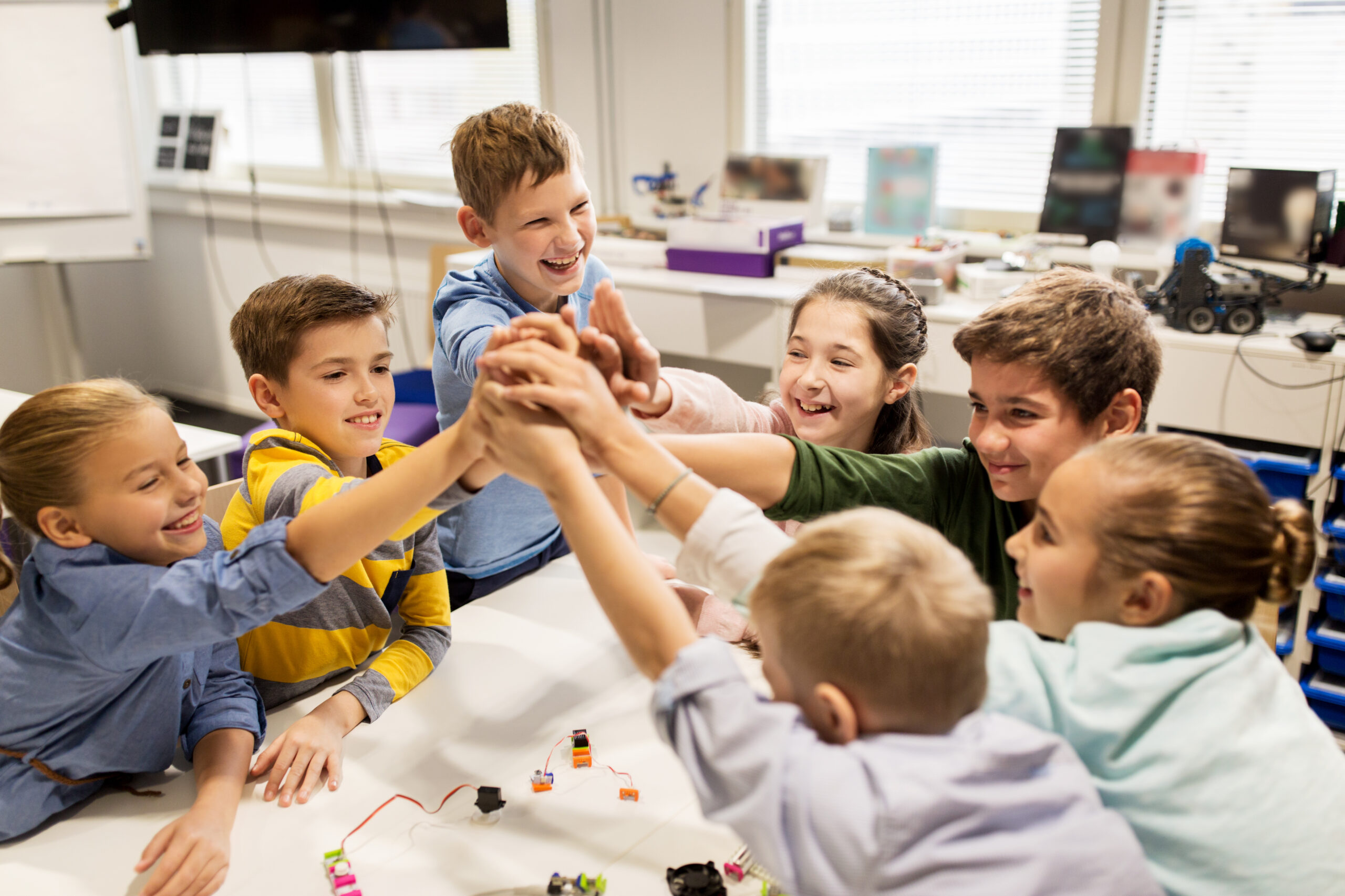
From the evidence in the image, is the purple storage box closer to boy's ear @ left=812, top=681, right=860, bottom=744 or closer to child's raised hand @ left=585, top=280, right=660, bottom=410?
child's raised hand @ left=585, top=280, right=660, bottom=410

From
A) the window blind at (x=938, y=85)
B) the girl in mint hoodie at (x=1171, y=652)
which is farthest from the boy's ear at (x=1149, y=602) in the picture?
the window blind at (x=938, y=85)

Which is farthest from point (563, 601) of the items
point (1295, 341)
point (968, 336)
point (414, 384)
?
point (414, 384)

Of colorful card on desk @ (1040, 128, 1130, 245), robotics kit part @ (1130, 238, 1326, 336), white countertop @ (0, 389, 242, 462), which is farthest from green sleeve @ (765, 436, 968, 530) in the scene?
colorful card on desk @ (1040, 128, 1130, 245)

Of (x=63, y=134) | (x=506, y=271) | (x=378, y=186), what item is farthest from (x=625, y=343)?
(x=63, y=134)

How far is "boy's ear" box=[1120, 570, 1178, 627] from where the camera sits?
88 centimetres

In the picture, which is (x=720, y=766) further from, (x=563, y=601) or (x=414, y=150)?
(x=414, y=150)

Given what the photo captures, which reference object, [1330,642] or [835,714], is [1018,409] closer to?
[835,714]

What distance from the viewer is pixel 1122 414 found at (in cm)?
127

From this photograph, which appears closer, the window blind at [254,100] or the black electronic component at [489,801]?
the black electronic component at [489,801]

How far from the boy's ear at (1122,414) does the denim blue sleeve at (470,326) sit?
82 centimetres

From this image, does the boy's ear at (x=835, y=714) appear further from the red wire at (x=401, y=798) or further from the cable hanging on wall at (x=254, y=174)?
the cable hanging on wall at (x=254, y=174)

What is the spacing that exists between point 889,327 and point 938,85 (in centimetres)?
209

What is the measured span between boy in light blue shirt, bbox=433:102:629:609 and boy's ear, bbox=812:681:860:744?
3.08ft

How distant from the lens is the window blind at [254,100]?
4.87 metres
